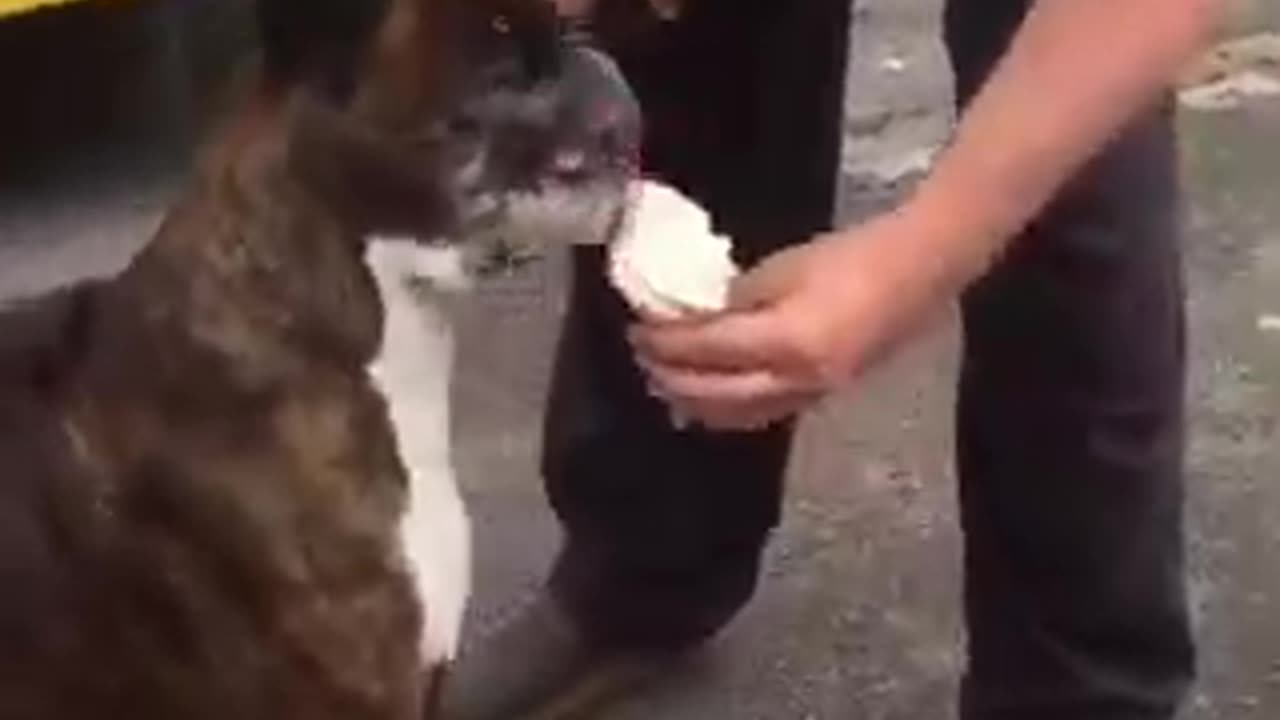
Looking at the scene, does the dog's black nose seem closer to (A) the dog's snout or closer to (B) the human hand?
(A) the dog's snout

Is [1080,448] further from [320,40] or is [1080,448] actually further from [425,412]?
[320,40]

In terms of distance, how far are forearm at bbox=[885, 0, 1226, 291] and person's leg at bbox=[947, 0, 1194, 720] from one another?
23 centimetres

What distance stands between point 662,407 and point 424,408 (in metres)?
0.51

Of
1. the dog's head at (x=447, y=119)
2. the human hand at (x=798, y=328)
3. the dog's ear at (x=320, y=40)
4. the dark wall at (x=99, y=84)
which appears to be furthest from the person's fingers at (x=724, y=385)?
the dark wall at (x=99, y=84)

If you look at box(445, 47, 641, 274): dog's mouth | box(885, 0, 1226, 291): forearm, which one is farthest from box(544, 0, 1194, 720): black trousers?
box(445, 47, 641, 274): dog's mouth

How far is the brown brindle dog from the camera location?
163 centimetres

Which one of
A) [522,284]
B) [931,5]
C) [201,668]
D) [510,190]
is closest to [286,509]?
[201,668]

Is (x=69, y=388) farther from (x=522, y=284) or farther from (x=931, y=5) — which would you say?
(x=931, y=5)

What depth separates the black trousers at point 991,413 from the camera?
197cm

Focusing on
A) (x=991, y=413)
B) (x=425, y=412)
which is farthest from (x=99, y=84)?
(x=425, y=412)

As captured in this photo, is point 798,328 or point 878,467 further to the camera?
point 878,467

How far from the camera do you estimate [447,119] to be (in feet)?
5.34

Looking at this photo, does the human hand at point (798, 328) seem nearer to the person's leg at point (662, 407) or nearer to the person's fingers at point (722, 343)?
the person's fingers at point (722, 343)

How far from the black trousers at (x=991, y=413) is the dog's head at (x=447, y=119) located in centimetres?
36
